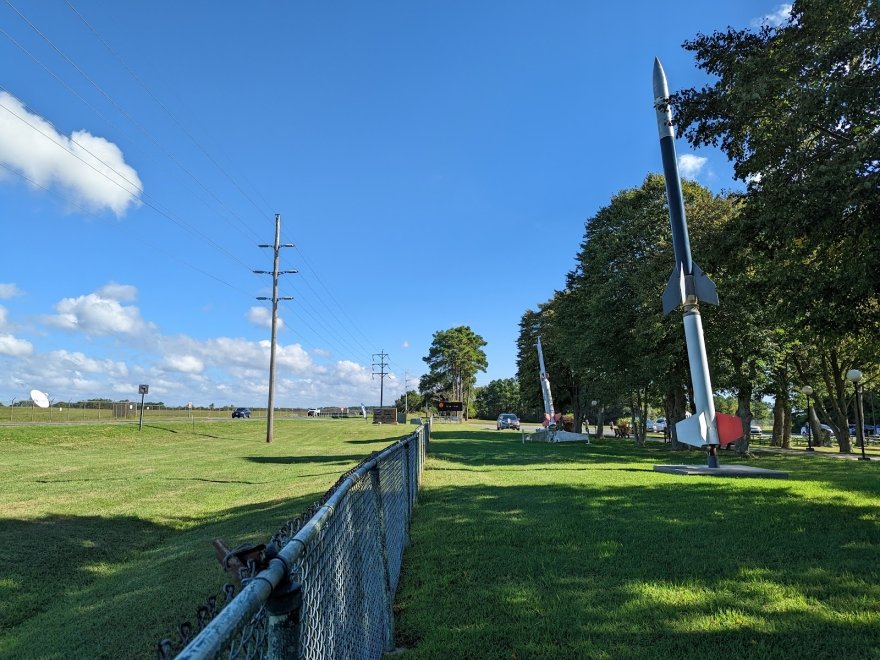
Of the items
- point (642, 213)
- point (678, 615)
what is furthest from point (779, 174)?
point (642, 213)

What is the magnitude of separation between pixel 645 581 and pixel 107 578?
238 inches

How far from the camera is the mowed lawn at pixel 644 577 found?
405 centimetres

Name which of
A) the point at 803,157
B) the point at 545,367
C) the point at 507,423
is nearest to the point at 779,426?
the point at 545,367

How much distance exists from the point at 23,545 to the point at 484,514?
645cm

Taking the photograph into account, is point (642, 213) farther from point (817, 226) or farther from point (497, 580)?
point (497, 580)

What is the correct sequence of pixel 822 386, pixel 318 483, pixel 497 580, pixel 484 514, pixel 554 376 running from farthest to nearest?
pixel 554 376
pixel 822 386
pixel 318 483
pixel 484 514
pixel 497 580

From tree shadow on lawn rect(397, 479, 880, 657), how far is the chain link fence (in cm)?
60

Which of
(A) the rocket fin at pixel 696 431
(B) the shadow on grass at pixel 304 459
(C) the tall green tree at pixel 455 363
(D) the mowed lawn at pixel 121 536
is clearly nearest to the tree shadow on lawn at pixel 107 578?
(D) the mowed lawn at pixel 121 536

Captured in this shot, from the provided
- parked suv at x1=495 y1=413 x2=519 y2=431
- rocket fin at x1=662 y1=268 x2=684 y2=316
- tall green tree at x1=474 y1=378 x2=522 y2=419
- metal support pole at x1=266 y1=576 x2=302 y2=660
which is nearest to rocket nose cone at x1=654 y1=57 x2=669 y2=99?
rocket fin at x1=662 y1=268 x2=684 y2=316

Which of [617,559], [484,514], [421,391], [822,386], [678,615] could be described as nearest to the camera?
[678,615]

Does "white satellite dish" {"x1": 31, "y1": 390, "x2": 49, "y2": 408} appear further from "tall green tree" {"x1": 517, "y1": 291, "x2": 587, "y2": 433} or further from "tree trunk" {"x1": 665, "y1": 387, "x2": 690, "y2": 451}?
"tree trunk" {"x1": 665, "y1": 387, "x2": 690, "y2": 451}

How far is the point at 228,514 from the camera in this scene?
32.5ft

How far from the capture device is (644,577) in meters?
5.41

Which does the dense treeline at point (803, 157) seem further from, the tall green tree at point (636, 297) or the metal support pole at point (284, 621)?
the metal support pole at point (284, 621)
